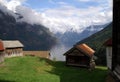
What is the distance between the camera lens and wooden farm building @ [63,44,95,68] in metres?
67.9

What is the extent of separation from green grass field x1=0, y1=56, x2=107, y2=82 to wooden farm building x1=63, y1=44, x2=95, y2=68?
8.01 ft

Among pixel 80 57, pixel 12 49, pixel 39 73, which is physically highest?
pixel 12 49

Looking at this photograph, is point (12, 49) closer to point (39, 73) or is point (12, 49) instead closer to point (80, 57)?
point (80, 57)

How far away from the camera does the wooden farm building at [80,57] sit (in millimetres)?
67875

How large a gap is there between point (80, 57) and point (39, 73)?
611 inches

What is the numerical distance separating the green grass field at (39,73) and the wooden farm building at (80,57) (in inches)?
96.1

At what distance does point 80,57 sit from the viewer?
6956 cm

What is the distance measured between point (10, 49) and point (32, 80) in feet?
120

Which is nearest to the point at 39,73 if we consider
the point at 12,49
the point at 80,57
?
the point at 80,57

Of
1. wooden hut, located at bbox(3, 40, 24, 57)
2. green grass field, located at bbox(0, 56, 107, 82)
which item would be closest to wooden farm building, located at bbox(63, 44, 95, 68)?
green grass field, located at bbox(0, 56, 107, 82)

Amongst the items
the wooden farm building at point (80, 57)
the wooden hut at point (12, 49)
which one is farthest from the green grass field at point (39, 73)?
the wooden hut at point (12, 49)

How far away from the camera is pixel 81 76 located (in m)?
55.1

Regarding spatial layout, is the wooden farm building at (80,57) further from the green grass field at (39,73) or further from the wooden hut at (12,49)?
the wooden hut at (12,49)

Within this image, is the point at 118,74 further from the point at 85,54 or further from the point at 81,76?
the point at 85,54
